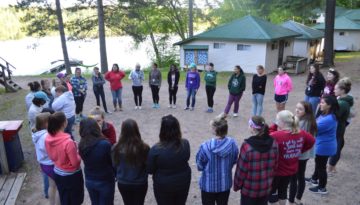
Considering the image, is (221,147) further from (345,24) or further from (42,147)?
(345,24)

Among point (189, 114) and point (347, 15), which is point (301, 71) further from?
point (347, 15)

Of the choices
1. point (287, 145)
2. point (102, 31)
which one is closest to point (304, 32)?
point (102, 31)

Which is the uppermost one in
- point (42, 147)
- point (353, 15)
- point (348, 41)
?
point (353, 15)

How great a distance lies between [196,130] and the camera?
8383 mm

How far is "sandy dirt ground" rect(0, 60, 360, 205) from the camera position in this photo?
507cm

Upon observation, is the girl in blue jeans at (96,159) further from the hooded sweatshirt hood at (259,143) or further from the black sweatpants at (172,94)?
the black sweatpants at (172,94)

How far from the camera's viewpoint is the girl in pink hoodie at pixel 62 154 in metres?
3.70

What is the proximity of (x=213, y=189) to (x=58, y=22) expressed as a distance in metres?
19.2

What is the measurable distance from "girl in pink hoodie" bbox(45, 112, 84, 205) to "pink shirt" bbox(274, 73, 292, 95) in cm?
624

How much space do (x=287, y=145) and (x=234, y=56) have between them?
1611cm

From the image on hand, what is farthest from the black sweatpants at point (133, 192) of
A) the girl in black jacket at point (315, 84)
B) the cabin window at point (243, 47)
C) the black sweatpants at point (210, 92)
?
the cabin window at point (243, 47)

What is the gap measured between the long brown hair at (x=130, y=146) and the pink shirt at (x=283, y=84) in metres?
6.09

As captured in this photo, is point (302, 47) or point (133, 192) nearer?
point (133, 192)

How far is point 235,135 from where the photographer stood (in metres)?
7.99
